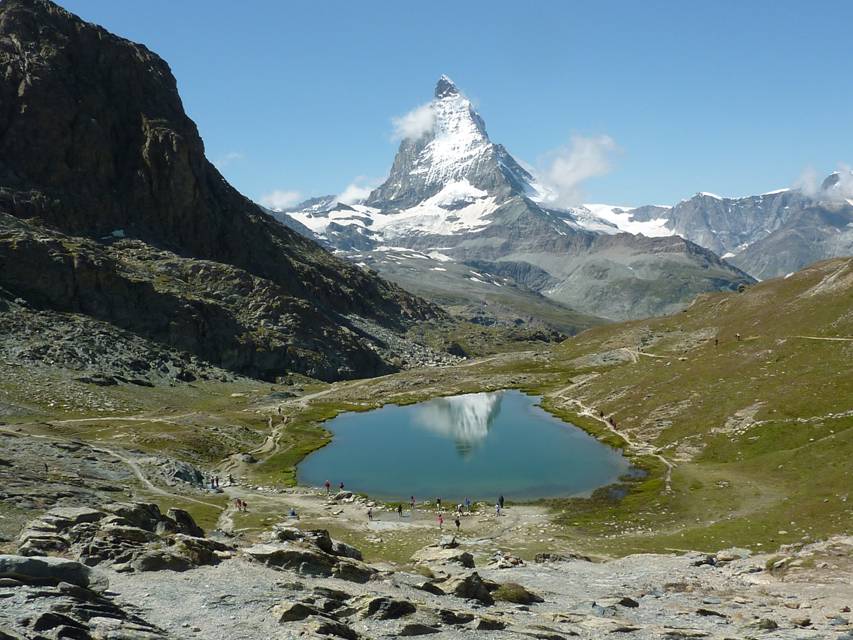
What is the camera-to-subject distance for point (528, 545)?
6269cm

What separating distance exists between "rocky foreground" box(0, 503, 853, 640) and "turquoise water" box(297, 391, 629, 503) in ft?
130

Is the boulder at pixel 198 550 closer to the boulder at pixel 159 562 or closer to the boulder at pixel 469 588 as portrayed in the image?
the boulder at pixel 159 562

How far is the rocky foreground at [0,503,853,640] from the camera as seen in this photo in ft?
88.5

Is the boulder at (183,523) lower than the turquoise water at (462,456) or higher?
higher

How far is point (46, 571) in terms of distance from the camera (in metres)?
27.8

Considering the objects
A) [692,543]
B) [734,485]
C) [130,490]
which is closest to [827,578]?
[692,543]

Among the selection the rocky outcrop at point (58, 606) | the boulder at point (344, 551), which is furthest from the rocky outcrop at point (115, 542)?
the boulder at point (344, 551)

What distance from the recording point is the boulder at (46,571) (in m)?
27.0

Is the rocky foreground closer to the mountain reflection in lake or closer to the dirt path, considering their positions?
the dirt path

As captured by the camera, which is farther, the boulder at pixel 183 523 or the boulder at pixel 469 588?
the boulder at pixel 183 523

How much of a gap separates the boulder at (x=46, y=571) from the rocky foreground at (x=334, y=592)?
46 mm

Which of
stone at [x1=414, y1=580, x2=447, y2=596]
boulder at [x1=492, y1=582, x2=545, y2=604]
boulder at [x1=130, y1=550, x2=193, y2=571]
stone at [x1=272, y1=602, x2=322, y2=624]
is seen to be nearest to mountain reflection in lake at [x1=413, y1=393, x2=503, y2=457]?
boulder at [x1=492, y1=582, x2=545, y2=604]

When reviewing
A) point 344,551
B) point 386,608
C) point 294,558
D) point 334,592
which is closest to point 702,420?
point 344,551

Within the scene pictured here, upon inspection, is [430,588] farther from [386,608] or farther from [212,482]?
[212,482]
